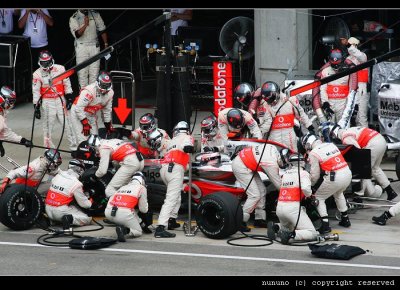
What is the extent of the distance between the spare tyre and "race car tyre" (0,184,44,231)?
2.55 m

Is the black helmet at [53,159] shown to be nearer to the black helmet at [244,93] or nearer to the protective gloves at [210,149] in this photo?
the protective gloves at [210,149]

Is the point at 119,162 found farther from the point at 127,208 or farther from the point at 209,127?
the point at 209,127

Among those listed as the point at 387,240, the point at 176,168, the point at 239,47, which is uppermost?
the point at 239,47

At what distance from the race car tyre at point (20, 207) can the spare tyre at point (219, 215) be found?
2549mm

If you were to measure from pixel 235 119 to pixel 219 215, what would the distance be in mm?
2367

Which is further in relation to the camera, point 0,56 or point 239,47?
point 0,56

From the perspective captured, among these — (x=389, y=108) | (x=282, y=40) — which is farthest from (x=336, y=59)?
(x=282, y=40)

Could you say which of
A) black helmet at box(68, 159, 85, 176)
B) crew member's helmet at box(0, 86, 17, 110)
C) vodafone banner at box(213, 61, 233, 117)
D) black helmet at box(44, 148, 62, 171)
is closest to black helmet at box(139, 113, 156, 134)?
black helmet at box(68, 159, 85, 176)
